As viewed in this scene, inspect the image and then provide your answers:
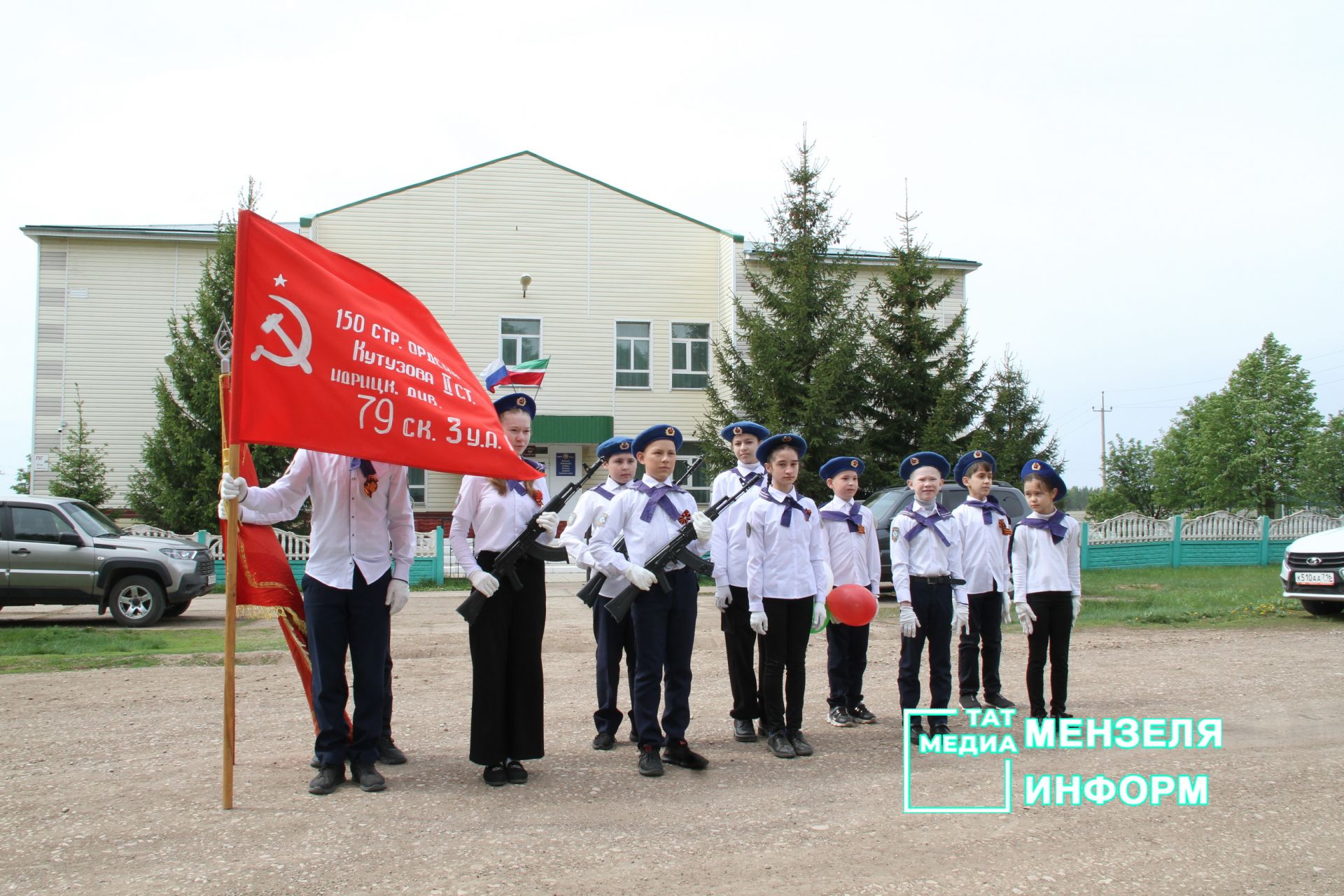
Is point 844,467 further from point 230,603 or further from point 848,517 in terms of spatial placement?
point 230,603

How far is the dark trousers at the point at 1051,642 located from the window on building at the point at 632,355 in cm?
2175

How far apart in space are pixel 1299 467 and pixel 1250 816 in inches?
Answer: 1661

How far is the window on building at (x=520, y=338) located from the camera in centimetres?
2734

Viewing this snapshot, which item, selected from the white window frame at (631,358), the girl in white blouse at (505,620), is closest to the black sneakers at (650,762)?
the girl in white blouse at (505,620)

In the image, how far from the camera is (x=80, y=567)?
520 inches

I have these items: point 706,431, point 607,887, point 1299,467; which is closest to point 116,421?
point 706,431

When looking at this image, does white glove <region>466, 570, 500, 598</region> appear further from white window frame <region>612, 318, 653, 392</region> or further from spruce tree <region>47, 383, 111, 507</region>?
→ white window frame <region>612, 318, 653, 392</region>

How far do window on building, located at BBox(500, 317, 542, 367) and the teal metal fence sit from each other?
48.2 feet

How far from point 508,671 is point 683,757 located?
1121 millimetres

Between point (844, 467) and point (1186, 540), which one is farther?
point (1186, 540)

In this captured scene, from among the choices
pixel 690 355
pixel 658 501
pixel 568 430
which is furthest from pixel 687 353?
pixel 658 501

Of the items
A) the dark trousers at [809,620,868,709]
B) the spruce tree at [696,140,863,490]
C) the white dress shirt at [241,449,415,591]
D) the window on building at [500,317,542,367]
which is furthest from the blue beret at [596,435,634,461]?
the window on building at [500,317,542,367]

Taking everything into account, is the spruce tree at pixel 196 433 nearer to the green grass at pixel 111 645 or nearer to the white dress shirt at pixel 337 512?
the green grass at pixel 111 645

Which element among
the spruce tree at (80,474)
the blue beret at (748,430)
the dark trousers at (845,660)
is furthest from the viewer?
the spruce tree at (80,474)
